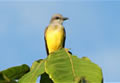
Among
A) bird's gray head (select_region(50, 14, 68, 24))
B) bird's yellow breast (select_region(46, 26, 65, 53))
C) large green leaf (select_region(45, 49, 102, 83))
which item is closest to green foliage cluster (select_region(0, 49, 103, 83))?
large green leaf (select_region(45, 49, 102, 83))

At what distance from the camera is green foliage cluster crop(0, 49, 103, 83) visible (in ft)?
8.69

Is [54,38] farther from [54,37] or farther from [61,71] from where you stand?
[61,71]

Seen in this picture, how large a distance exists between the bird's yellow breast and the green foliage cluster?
4.75 m

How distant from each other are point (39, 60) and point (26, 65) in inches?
11.1

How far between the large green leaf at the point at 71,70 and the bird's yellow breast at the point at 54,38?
4.86 m

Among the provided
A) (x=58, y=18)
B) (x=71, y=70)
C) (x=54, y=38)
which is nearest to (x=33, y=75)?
(x=71, y=70)

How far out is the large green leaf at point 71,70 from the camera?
2.64 m

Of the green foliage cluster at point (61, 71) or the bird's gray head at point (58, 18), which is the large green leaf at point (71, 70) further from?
the bird's gray head at point (58, 18)

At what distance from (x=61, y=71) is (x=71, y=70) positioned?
11cm

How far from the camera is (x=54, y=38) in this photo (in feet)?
27.0

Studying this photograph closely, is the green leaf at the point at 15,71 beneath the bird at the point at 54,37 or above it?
above

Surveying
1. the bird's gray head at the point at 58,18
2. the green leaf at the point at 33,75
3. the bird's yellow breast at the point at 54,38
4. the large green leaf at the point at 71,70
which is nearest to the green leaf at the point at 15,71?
the green leaf at the point at 33,75

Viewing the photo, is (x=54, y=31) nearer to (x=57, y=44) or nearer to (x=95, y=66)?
(x=57, y=44)

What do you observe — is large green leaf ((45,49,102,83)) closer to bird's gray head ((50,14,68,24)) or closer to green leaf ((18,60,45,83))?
green leaf ((18,60,45,83))
